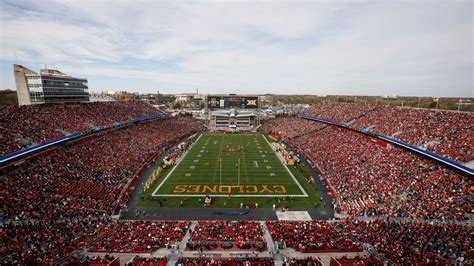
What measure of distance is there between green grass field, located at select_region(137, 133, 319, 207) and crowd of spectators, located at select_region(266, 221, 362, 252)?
420cm

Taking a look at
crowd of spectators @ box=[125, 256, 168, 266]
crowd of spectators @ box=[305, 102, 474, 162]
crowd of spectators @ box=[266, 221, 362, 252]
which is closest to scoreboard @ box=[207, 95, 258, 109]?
crowd of spectators @ box=[305, 102, 474, 162]

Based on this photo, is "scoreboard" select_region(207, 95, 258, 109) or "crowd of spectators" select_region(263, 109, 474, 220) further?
"scoreboard" select_region(207, 95, 258, 109)

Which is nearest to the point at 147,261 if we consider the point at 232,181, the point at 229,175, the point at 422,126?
the point at 232,181

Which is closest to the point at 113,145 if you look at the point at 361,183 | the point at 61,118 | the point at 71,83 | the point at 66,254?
the point at 61,118

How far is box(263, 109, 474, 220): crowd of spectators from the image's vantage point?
18.3 metres

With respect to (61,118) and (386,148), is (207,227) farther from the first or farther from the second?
(61,118)

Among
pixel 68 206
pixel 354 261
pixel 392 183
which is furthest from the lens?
pixel 392 183

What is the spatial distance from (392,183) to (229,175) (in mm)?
16915

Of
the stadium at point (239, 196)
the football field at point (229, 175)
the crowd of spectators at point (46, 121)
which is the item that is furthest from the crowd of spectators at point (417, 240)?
the crowd of spectators at point (46, 121)

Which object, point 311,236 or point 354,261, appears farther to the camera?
point 311,236

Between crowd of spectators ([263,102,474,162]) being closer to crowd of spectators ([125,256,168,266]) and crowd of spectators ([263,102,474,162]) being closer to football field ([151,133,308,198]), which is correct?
football field ([151,133,308,198])

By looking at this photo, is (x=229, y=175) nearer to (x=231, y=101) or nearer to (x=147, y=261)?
(x=147, y=261)

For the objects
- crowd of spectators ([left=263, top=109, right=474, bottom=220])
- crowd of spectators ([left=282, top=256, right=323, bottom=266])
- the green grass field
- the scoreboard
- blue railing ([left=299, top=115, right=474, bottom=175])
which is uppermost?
the scoreboard

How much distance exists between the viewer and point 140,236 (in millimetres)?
16484
